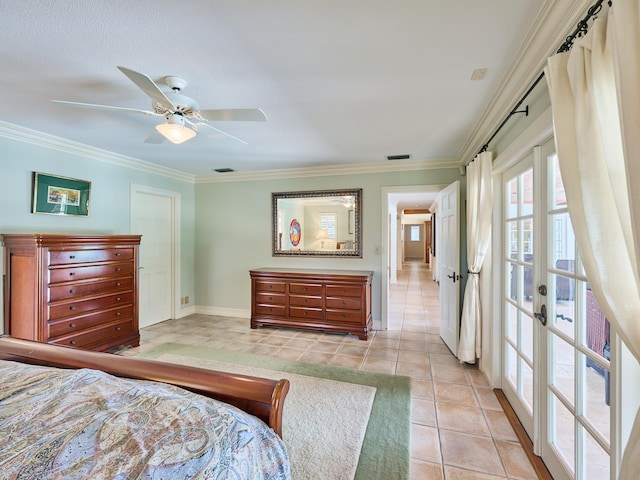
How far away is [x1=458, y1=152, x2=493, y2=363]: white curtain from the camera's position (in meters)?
2.57

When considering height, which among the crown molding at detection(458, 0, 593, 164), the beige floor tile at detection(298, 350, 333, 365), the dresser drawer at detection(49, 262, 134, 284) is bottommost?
the beige floor tile at detection(298, 350, 333, 365)

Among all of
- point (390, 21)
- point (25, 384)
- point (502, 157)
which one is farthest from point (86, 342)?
point (502, 157)

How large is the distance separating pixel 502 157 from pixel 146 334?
4.58 meters

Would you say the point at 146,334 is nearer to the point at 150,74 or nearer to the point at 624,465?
the point at 150,74

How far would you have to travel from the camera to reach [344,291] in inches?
149

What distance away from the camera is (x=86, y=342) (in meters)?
2.93

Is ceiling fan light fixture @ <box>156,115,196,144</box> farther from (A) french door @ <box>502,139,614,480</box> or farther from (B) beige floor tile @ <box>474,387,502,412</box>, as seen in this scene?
(B) beige floor tile @ <box>474,387,502,412</box>

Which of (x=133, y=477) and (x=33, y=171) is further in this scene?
(x=33, y=171)

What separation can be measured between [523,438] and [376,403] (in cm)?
98

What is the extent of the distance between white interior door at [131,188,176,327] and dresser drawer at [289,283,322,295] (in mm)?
2108

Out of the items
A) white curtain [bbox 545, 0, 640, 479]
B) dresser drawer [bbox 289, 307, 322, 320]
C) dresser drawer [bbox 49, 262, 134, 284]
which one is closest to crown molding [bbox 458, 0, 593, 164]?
white curtain [bbox 545, 0, 640, 479]

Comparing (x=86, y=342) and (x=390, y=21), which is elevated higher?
(x=390, y=21)

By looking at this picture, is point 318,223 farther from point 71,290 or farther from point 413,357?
point 71,290

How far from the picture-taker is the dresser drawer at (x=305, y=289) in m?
3.90
